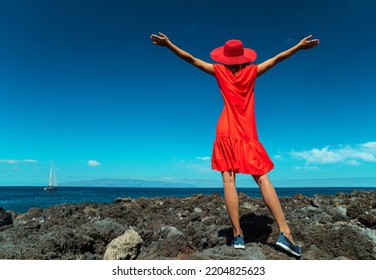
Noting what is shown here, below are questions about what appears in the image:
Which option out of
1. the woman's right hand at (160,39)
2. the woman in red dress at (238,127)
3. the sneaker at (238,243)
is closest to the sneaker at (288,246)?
the woman in red dress at (238,127)

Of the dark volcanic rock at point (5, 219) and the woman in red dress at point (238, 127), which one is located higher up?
the woman in red dress at point (238, 127)

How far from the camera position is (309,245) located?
14.6ft

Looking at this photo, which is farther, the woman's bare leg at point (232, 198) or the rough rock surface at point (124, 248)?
the rough rock surface at point (124, 248)

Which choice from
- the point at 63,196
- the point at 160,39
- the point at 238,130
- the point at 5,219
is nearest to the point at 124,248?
the point at 238,130

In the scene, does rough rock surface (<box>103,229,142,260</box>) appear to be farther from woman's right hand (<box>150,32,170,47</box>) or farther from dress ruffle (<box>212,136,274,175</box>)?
woman's right hand (<box>150,32,170,47</box>)

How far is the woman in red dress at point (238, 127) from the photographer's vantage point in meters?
3.92

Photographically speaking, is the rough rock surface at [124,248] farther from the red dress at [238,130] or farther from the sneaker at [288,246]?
the sneaker at [288,246]

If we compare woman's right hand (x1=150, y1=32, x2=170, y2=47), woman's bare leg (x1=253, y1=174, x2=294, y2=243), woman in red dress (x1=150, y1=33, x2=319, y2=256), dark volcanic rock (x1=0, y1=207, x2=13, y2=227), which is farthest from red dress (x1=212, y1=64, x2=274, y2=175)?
dark volcanic rock (x1=0, y1=207, x2=13, y2=227)

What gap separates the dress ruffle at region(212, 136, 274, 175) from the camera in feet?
12.9

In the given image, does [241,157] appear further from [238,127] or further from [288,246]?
[288,246]

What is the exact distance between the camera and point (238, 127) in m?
4.05

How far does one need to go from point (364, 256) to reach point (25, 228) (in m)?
6.81
